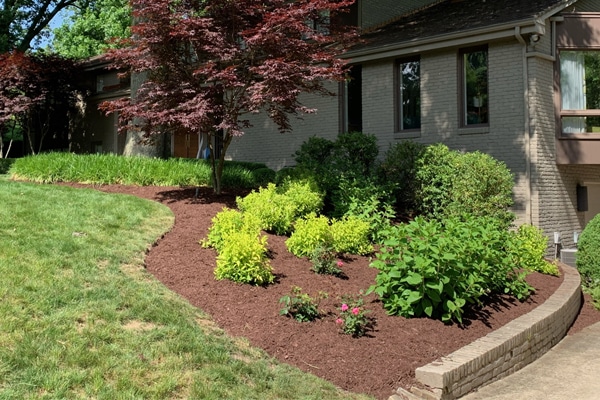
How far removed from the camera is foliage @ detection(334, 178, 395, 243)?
28.3 feet

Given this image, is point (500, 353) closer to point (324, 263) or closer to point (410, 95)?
point (324, 263)

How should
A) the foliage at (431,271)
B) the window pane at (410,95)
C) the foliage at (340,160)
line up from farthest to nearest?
the window pane at (410,95) → the foliage at (340,160) → the foliage at (431,271)

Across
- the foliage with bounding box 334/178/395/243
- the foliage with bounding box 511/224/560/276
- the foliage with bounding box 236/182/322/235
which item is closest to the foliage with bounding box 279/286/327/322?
the foliage with bounding box 236/182/322/235

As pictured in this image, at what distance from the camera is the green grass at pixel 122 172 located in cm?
1123

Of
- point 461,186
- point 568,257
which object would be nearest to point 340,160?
point 461,186

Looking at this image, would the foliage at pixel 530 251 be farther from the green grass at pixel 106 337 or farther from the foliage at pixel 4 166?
the foliage at pixel 4 166

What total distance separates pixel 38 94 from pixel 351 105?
11.6 m

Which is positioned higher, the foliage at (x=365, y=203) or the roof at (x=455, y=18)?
the roof at (x=455, y=18)

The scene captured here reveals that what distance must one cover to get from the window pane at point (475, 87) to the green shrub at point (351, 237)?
608cm

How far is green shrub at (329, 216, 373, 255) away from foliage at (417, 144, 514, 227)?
2488 mm

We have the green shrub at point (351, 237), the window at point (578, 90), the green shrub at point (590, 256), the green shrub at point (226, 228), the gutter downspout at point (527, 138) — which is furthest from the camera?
the window at point (578, 90)

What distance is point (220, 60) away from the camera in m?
9.23

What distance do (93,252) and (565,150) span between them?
33.7 feet

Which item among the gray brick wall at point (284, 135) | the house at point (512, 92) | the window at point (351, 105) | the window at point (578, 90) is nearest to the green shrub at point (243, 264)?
the house at point (512, 92)
